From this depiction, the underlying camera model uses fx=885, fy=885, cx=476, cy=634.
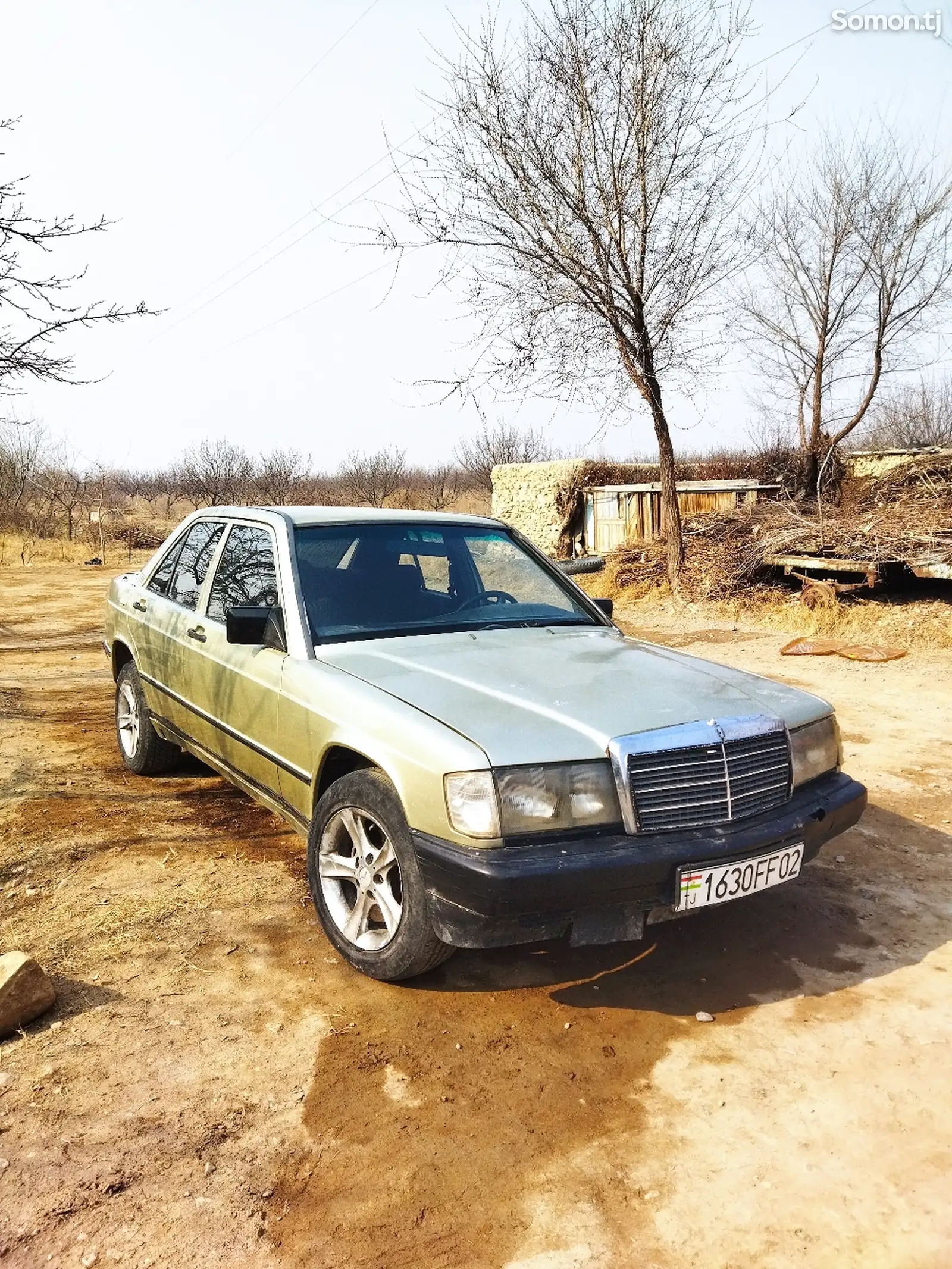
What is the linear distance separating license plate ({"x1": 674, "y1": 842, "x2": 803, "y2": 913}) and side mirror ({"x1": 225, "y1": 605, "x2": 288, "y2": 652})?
5.84ft

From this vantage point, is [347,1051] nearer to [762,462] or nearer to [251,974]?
[251,974]

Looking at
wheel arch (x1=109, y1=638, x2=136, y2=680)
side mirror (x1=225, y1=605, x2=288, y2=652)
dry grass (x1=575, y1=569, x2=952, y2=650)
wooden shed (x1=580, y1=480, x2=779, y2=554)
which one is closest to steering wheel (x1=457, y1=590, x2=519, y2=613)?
side mirror (x1=225, y1=605, x2=288, y2=652)

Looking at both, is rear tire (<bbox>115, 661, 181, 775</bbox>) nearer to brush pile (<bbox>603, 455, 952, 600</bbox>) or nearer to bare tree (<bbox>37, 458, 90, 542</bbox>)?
brush pile (<bbox>603, 455, 952, 600</bbox>)

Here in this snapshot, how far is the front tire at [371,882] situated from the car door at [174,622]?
150 cm

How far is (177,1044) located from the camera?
2734 mm

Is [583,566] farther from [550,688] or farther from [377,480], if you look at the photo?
[377,480]

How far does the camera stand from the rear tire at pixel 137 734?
5141 millimetres

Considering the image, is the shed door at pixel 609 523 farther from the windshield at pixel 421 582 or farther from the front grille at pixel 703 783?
the front grille at pixel 703 783

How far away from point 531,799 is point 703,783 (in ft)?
1.89

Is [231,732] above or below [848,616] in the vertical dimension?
above

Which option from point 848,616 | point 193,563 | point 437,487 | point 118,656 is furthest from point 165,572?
point 437,487

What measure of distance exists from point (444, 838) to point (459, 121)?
12880mm

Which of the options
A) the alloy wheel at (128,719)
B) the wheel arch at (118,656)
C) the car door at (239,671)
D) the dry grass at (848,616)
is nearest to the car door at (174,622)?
the car door at (239,671)

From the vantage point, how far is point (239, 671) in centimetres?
383
